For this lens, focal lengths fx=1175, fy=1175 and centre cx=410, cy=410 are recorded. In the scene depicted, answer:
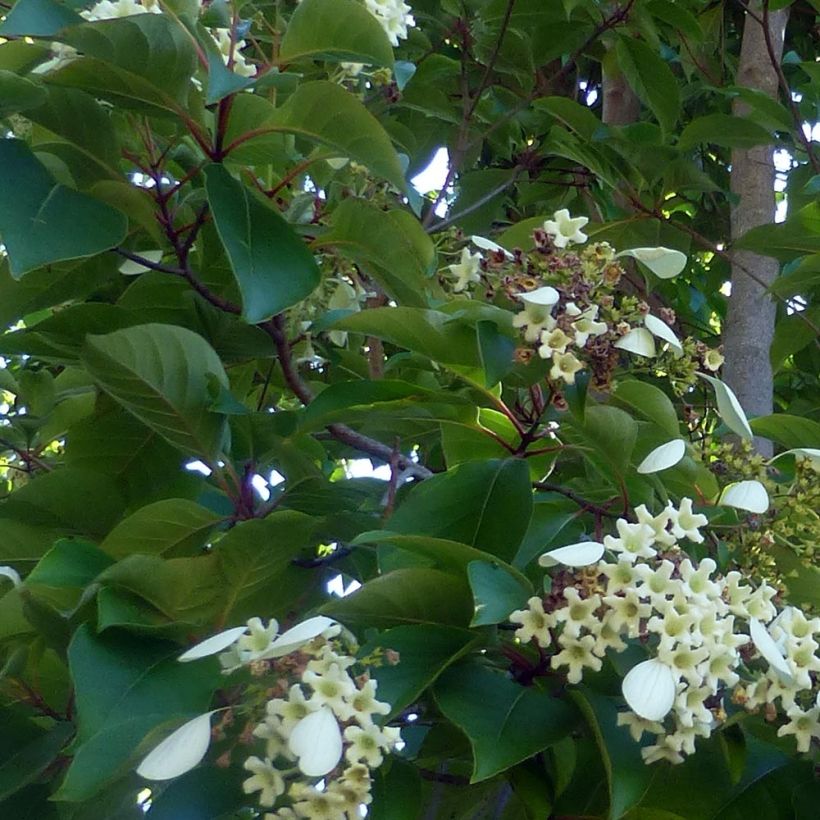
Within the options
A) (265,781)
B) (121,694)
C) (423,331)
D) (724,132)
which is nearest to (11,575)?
(121,694)

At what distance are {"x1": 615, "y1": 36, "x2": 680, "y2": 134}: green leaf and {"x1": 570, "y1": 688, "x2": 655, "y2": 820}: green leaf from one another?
3.69 ft

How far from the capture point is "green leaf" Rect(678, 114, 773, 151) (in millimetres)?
1673

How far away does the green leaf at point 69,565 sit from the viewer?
0.85 meters

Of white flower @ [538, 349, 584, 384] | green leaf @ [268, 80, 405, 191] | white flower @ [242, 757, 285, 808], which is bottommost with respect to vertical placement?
white flower @ [242, 757, 285, 808]

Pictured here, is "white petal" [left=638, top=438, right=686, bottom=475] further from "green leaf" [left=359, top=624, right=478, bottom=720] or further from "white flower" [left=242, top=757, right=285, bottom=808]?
"white flower" [left=242, top=757, right=285, bottom=808]

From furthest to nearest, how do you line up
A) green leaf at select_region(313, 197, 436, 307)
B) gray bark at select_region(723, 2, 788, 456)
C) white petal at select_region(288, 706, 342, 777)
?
1. gray bark at select_region(723, 2, 788, 456)
2. green leaf at select_region(313, 197, 436, 307)
3. white petal at select_region(288, 706, 342, 777)

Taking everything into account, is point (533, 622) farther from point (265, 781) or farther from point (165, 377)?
point (165, 377)

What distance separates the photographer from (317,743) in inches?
28.1

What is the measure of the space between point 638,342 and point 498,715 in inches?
11.3

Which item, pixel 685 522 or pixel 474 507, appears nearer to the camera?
pixel 685 522

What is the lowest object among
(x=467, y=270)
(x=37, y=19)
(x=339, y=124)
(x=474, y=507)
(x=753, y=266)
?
(x=753, y=266)

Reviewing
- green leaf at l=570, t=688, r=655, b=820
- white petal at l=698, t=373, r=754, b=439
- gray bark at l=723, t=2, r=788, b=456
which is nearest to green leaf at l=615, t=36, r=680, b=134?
gray bark at l=723, t=2, r=788, b=456

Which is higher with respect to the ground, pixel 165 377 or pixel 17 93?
pixel 17 93

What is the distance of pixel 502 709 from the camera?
2.68ft
